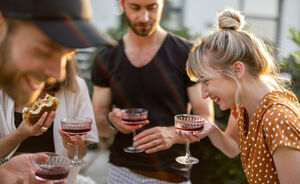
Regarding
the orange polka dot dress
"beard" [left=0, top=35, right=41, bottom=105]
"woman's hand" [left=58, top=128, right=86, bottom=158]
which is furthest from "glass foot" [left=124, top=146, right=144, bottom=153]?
"beard" [left=0, top=35, right=41, bottom=105]

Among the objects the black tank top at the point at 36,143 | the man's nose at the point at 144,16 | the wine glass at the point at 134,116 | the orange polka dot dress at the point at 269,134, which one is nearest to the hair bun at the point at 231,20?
the orange polka dot dress at the point at 269,134

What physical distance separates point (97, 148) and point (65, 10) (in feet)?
17.4

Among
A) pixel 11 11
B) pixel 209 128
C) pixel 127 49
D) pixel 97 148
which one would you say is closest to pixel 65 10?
pixel 11 11

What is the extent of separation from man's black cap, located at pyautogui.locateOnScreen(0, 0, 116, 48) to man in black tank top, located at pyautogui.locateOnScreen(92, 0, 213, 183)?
1.49 meters

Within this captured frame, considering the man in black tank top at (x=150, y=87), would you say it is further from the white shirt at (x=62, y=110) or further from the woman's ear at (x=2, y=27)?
the woman's ear at (x=2, y=27)

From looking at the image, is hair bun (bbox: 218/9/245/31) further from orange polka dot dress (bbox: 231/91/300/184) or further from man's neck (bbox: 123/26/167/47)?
man's neck (bbox: 123/26/167/47)

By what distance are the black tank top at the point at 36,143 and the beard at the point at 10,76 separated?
3.81 ft

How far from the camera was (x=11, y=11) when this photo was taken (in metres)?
1.29

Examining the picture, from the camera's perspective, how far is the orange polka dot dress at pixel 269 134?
5.99 feet

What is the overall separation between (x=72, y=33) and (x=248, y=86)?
1.26 m

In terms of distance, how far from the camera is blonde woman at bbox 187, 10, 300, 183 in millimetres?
1973

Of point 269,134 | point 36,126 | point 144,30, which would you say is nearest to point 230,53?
point 269,134

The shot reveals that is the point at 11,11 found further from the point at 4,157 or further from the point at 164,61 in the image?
the point at 164,61

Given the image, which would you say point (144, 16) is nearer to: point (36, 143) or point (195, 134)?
point (195, 134)
